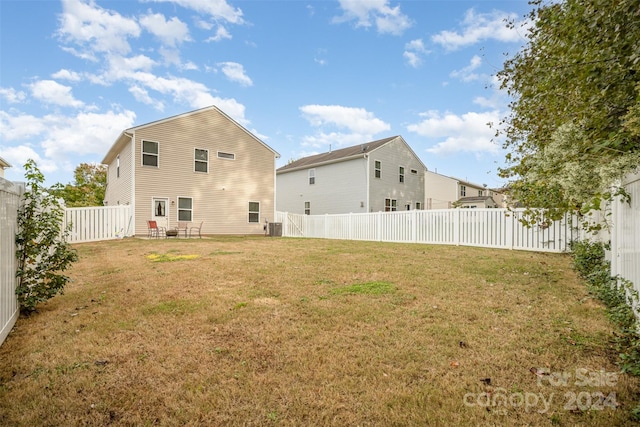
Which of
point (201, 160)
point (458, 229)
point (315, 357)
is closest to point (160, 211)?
point (201, 160)

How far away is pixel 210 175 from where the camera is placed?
18.4m

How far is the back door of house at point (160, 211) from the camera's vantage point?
54.3ft

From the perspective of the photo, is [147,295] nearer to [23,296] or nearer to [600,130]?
[23,296]

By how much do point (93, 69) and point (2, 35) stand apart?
594cm

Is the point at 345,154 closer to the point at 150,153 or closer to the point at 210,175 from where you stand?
the point at 210,175

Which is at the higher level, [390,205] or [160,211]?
[390,205]

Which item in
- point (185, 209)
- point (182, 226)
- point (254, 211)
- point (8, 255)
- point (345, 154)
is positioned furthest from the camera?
point (345, 154)

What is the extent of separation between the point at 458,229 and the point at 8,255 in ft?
40.2

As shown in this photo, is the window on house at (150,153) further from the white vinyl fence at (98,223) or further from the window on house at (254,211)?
the window on house at (254,211)

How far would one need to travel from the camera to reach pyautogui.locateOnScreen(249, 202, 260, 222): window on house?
65.0 ft

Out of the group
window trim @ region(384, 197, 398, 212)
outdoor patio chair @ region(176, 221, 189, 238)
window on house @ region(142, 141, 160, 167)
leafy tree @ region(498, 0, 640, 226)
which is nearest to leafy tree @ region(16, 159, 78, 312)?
leafy tree @ region(498, 0, 640, 226)

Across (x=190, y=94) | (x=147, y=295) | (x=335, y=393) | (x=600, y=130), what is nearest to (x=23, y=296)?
(x=147, y=295)

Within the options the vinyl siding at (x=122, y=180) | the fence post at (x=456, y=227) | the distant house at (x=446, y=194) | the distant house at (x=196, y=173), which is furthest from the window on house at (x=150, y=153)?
the distant house at (x=446, y=194)

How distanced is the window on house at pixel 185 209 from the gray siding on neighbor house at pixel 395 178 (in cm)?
1204
